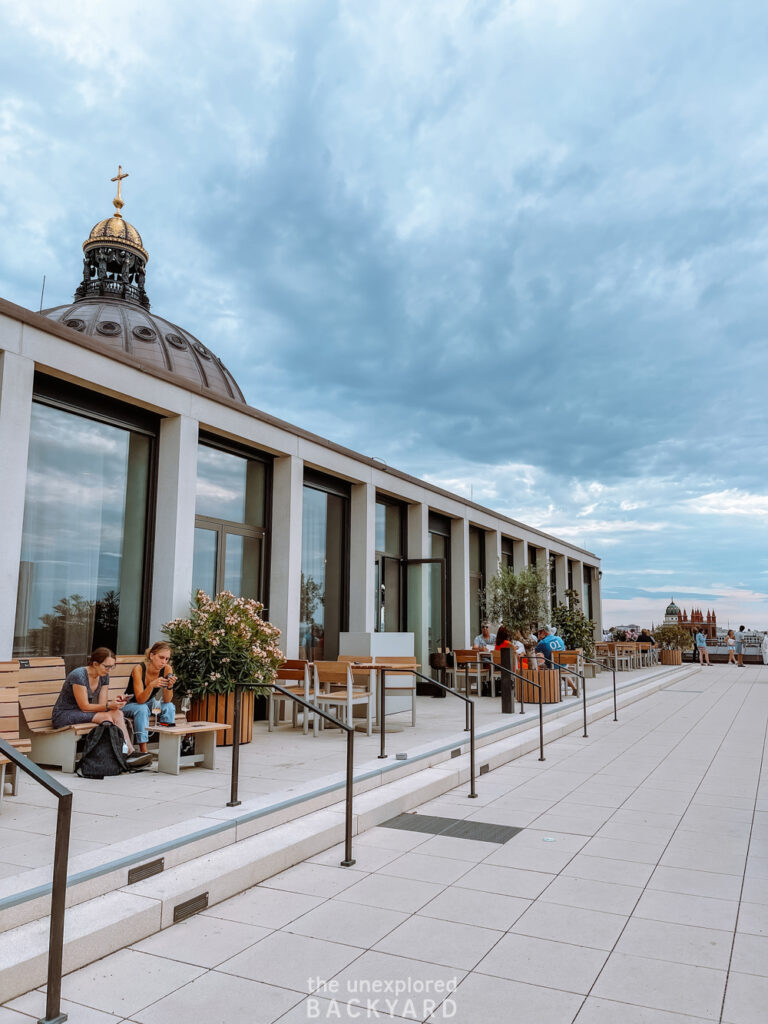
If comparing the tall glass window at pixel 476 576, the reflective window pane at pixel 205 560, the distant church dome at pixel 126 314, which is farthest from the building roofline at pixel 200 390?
the distant church dome at pixel 126 314

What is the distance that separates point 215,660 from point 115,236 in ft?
159

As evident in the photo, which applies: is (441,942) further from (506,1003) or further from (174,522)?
(174,522)

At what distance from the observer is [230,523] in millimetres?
11664

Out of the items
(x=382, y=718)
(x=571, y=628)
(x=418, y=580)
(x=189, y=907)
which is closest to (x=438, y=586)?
(x=418, y=580)

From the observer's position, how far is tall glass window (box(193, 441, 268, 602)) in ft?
36.5

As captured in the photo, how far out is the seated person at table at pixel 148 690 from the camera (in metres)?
7.32

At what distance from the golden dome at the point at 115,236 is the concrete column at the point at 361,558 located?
42.2 m

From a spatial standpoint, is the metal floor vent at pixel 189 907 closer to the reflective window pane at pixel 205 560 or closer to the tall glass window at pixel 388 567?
the reflective window pane at pixel 205 560

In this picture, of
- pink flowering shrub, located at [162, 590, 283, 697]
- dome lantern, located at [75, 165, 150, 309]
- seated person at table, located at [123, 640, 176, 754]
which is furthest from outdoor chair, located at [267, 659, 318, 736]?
dome lantern, located at [75, 165, 150, 309]

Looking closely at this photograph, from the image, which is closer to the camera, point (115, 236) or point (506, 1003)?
point (506, 1003)

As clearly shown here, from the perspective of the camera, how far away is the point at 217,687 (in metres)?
8.46

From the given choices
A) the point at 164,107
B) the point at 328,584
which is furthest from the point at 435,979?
the point at 164,107

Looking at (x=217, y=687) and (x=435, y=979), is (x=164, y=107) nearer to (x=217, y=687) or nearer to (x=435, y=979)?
(x=217, y=687)

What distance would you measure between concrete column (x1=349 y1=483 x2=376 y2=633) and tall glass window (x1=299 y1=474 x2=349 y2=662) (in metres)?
0.12
